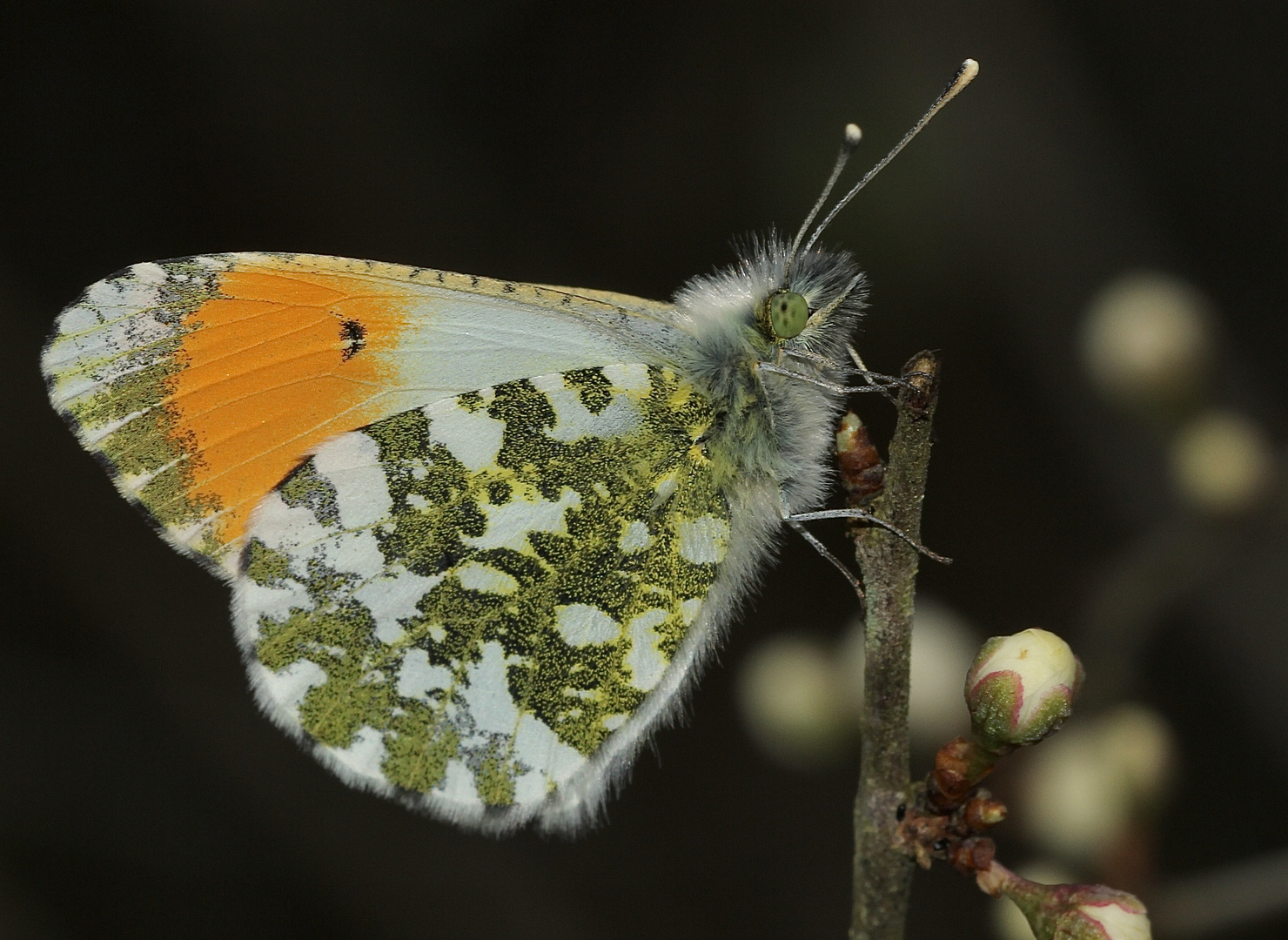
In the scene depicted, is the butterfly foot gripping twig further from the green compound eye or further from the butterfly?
the green compound eye

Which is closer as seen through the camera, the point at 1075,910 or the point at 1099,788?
the point at 1075,910

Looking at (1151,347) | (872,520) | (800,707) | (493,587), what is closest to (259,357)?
(493,587)

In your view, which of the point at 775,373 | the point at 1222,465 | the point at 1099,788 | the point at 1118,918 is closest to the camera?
Result: the point at 1118,918

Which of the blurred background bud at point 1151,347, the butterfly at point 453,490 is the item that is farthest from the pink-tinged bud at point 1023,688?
the blurred background bud at point 1151,347

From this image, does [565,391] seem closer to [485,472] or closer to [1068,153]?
[485,472]

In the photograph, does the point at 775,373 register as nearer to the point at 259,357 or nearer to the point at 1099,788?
the point at 259,357

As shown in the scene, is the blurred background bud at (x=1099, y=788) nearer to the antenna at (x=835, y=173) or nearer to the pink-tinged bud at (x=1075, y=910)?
the pink-tinged bud at (x=1075, y=910)
